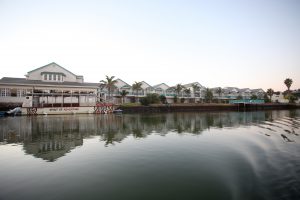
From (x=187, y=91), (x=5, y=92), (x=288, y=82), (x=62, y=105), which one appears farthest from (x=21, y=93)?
(x=288, y=82)

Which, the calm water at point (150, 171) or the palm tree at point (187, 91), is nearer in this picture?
the calm water at point (150, 171)

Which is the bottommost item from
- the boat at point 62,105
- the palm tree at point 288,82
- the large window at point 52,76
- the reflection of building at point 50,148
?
the reflection of building at point 50,148

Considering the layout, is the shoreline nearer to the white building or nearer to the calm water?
the white building

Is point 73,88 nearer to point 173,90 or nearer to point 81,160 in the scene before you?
point 81,160

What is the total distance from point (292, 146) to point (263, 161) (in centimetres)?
548

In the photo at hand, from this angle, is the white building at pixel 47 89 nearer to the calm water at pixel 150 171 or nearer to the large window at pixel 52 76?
the large window at pixel 52 76

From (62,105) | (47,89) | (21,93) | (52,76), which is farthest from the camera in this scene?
(52,76)

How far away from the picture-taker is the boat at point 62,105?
4562 cm

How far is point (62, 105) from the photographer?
4888 centimetres

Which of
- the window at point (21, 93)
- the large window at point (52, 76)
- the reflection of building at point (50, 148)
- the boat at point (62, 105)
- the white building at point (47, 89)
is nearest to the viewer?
the reflection of building at point (50, 148)

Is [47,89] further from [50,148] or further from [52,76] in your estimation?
[50,148]

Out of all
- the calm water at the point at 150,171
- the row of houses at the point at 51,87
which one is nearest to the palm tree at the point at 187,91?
the row of houses at the point at 51,87

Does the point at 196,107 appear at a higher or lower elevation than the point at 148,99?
lower

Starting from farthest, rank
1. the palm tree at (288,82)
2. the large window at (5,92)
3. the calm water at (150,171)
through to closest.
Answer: the palm tree at (288,82), the large window at (5,92), the calm water at (150,171)
